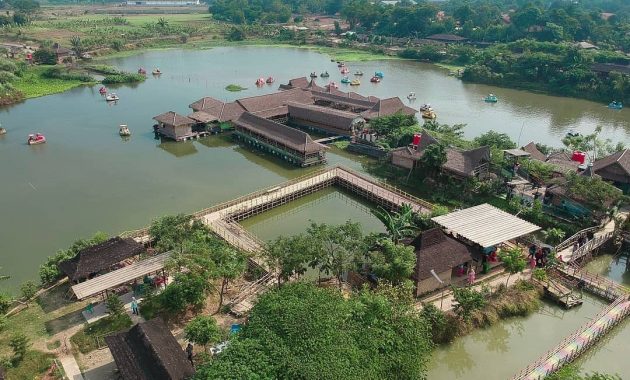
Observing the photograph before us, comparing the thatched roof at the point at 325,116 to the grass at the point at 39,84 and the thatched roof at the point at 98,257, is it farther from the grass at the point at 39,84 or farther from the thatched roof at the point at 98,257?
the grass at the point at 39,84

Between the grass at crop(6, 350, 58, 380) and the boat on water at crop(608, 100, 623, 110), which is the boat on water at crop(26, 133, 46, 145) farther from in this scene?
the boat on water at crop(608, 100, 623, 110)

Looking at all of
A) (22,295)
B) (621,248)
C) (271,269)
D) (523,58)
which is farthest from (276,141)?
(523,58)

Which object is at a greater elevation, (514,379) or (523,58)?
(523,58)

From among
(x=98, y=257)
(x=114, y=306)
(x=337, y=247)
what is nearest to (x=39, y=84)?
(x=98, y=257)

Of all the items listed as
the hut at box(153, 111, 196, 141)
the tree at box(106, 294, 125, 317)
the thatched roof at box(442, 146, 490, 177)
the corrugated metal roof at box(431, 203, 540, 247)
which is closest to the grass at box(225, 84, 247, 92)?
the hut at box(153, 111, 196, 141)

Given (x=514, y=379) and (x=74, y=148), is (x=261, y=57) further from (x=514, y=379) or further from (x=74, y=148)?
(x=514, y=379)
